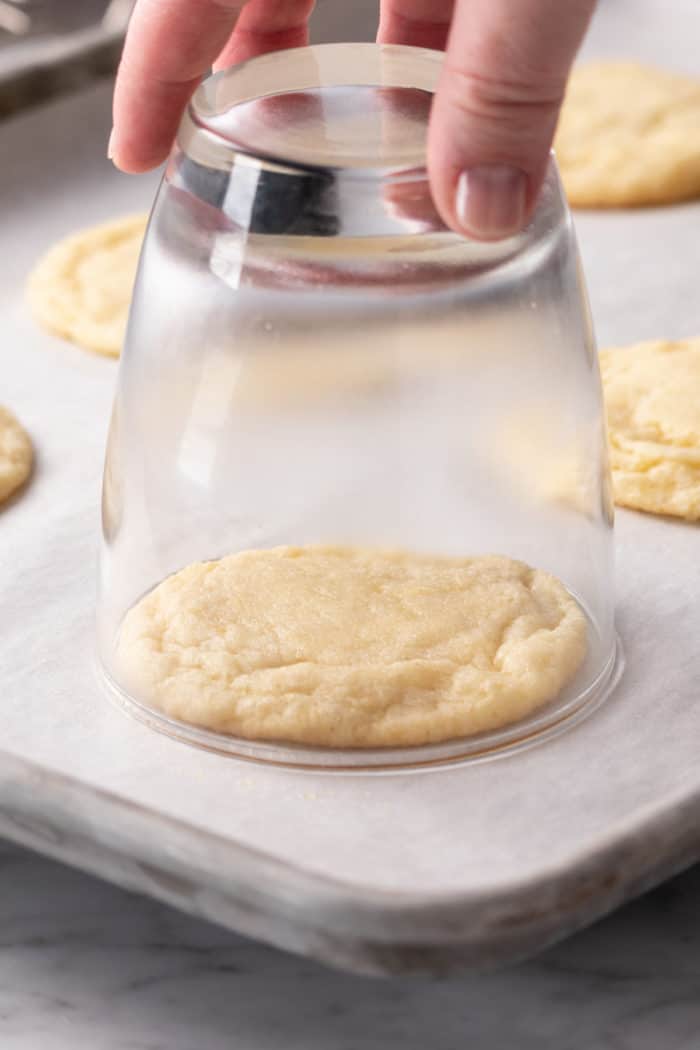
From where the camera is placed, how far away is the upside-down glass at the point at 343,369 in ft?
3.62

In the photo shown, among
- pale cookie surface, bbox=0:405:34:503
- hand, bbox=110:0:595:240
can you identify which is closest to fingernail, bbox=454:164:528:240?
hand, bbox=110:0:595:240

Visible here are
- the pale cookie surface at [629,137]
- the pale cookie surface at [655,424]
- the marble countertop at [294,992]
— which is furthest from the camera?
the pale cookie surface at [629,137]

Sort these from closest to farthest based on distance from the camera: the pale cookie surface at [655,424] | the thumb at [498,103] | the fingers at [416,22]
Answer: the thumb at [498,103], the fingers at [416,22], the pale cookie surface at [655,424]

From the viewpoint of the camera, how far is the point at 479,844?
0.99m

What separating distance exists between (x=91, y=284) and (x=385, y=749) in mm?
967

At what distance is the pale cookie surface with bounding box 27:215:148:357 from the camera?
1805 millimetres

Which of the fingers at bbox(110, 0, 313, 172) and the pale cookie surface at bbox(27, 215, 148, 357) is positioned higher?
the fingers at bbox(110, 0, 313, 172)

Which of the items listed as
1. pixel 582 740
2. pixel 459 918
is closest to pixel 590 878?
pixel 459 918

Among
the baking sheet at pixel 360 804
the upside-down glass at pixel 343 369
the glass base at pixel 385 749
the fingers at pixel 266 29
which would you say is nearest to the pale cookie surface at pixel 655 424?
the baking sheet at pixel 360 804

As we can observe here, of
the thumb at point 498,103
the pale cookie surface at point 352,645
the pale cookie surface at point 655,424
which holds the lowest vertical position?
the pale cookie surface at point 655,424

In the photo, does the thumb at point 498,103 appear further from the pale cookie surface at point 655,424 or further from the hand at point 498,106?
the pale cookie surface at point 655,424

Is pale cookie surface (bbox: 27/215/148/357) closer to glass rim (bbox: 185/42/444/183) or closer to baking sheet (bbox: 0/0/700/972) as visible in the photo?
baking sheet (bbox: 0/0/700/972)

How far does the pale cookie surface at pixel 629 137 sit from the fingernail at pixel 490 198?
3.89 feet

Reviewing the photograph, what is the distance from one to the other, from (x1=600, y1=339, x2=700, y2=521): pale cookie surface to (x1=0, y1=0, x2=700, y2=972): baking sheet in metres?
0.03
